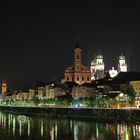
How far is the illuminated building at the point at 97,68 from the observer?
111 metres

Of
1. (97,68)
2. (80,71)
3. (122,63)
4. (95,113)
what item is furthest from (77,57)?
(95,113)

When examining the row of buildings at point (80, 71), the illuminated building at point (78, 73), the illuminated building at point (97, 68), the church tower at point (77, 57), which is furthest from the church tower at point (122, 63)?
the illuminated building at point (78, 73)

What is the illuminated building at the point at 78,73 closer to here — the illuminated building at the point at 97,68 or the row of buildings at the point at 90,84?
the row of buildings at the point at 90,84

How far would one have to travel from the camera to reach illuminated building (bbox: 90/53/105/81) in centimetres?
11081

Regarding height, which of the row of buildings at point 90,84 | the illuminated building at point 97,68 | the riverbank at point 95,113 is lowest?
the riverbank at point 95,113

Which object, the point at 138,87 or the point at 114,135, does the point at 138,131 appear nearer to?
the point at 114,135

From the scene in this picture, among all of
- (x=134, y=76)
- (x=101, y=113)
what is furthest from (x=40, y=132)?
(x=134, y=76)

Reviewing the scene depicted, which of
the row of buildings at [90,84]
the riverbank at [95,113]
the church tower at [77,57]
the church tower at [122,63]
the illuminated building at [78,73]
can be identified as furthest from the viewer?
the church tower at [122,63]

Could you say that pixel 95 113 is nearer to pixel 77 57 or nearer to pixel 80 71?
pixel 80 71

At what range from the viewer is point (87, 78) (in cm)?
10262

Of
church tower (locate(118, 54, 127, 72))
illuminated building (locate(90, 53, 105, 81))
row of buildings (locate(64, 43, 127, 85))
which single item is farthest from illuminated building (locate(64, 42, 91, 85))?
church tower (locate(118, 54, 127, 72))

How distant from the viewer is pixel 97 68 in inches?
4500

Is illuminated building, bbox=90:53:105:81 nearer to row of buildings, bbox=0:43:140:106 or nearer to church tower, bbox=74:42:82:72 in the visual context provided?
row of buildings, bbox=0:43:140:106

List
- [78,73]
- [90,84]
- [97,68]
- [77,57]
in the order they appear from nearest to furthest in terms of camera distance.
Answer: [90,84]
[78,73]
[77,57]
[97,68]
